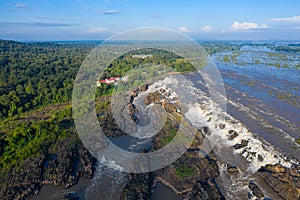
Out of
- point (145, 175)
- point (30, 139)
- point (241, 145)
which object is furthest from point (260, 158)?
point (30, 139)

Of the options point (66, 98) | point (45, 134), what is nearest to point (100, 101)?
point (66, 98)

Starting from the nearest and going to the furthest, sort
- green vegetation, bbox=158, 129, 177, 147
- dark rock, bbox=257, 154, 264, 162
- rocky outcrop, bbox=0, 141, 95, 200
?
rocky outcrop, bbox=0, 141, 95, 200
dark rock, bbox=257, 154, 264, 162
green vegetation, bbox=158, 129, 177, 147

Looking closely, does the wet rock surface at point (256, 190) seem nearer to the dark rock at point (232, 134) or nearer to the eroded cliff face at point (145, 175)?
the eroded cliff face at point (145, 175)

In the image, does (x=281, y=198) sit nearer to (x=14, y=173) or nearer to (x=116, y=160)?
(x=116, y=160)

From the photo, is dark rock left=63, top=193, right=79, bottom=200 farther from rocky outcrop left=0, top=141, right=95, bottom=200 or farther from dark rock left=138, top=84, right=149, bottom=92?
dark rock left=138, top=84, right=149, bottom=92

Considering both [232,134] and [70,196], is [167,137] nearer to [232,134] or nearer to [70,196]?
[232,134]

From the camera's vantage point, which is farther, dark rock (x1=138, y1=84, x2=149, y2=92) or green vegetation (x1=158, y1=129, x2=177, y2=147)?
dark rock (x1=138, y1=84, x2=149, y2=92)

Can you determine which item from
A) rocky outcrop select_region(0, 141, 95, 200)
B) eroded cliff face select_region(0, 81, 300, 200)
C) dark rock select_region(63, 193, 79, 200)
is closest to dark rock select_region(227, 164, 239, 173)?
eroded cliff face select_region(0, 81, 300, 200)
